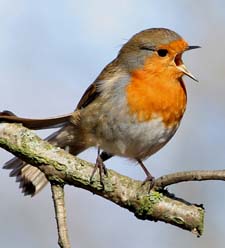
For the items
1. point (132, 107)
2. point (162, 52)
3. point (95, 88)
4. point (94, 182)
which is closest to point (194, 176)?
point (94, 182)

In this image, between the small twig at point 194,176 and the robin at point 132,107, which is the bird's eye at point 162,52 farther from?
the small twig at point 194,176

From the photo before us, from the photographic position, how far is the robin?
363 cm

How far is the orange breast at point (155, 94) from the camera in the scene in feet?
11.9

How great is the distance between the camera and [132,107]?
11.9ft

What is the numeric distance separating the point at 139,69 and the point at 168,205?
1.44 metres

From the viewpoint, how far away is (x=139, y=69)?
3.84m

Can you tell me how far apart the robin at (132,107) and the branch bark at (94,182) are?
0.93m

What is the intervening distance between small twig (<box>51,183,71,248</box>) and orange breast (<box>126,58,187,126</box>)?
4.12 ft

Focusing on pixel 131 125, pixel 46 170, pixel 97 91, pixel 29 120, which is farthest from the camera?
pixel 97 91

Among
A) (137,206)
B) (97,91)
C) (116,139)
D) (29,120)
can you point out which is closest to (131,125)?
(116,139)

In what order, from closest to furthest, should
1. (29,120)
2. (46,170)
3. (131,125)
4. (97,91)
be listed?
(46,170) → (29,120) → (131,125) → (97,91)

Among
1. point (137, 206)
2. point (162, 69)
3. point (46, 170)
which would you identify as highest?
point (162, 69)

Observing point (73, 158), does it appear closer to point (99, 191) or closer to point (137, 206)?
point (99, 191)

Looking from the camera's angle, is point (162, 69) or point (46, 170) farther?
point (162, 69)
